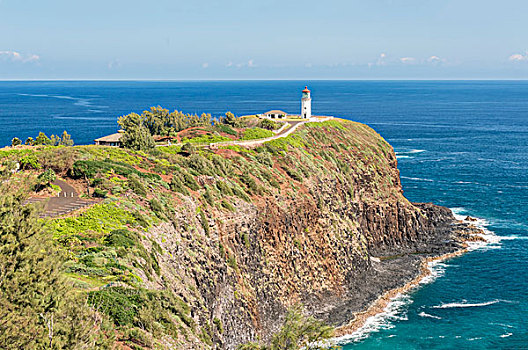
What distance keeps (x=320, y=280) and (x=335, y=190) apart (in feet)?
56.1

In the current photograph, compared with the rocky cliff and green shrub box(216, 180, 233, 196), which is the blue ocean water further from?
green shrub box(216, 180, 233, 196)

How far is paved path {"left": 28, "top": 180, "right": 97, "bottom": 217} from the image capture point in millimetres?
36375

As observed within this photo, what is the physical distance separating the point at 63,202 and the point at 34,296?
20.4 meters

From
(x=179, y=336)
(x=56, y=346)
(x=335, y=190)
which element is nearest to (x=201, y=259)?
(x=179, y=336)

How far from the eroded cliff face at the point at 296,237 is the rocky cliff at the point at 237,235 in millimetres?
166

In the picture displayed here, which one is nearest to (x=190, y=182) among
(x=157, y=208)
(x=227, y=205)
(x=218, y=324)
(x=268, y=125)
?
(x=227, y=205)

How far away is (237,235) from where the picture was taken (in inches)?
1983

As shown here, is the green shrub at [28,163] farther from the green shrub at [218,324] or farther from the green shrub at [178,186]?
the green shrub at [218,324]

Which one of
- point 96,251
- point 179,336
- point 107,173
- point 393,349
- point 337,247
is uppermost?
point 107,173

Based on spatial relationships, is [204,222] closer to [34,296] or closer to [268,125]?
[34,296]

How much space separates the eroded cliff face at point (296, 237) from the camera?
41.7m

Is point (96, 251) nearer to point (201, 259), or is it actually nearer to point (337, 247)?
point (201, 259)

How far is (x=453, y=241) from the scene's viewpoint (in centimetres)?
7631

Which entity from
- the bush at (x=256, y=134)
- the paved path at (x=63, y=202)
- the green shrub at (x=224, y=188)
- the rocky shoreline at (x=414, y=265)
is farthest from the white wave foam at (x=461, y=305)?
the paved path at (x=63, y=202)
